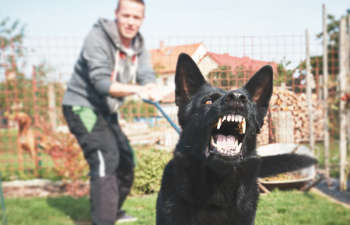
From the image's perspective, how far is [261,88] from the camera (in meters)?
1.66

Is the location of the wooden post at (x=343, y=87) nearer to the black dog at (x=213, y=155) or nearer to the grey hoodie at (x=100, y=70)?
the grey hoodie at (x=100, y=70)

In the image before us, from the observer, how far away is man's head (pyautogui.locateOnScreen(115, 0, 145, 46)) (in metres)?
3.02

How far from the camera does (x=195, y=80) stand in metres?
1.72

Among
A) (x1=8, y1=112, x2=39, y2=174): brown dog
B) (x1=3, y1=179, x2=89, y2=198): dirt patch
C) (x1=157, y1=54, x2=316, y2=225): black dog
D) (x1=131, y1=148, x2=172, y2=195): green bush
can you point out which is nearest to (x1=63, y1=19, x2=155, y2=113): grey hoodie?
(x1=131, y1=148, x2=172, y2=195): green bush

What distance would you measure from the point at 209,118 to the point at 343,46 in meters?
4.58

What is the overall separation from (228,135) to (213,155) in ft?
0.53

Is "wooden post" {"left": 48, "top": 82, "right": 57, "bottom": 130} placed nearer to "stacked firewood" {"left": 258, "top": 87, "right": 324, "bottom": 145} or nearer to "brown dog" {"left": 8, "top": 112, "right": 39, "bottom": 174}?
"brown dog" {"left": 8, "top": 112, "right": 39, "bottom": 174}

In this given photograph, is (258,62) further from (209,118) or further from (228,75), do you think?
(209,118)

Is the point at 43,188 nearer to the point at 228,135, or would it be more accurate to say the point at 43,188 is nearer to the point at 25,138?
the point at 25,138

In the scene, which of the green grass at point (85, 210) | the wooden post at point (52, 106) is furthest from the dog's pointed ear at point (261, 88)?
the wooden post at point (52, 106)

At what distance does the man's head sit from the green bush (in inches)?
50.2

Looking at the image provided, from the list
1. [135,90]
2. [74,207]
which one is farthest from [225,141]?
[74,207]

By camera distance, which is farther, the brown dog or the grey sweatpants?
the brown dog

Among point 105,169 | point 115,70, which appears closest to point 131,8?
point 115,70
